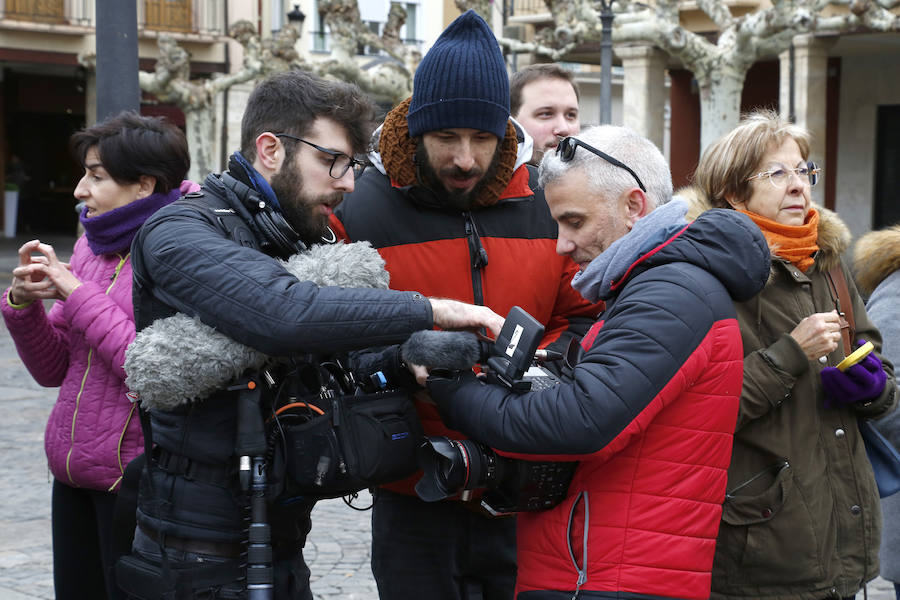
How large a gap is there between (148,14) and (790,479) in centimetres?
2773

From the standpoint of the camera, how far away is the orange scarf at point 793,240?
3.19 metres

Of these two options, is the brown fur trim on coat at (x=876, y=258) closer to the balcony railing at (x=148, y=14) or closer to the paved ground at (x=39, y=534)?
the paved ground at (x=39, y=534)

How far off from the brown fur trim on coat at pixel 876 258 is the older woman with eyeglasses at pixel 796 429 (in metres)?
0.64

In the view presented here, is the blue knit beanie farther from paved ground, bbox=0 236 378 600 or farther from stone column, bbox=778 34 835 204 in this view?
stone column, bbox=778 34 835 204

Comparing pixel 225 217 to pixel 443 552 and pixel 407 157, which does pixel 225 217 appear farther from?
pixel 443 552

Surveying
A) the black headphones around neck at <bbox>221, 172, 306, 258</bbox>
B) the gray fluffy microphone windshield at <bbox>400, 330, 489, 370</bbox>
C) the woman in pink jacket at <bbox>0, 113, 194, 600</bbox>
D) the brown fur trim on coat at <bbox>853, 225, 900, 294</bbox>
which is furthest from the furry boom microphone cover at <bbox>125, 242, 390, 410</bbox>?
the brown fur trim on coat at <bbox>853, 225, 900, 294</bbox>

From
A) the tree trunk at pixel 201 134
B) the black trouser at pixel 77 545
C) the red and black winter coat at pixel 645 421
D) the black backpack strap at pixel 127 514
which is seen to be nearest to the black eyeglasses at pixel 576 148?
the red and black winter coat at pixel 645 421

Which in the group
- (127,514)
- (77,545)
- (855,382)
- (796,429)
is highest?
(855,382)

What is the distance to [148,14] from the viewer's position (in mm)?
28375

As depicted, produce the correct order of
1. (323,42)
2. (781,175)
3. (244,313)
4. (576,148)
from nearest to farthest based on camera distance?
1. (244,313)
2. (576,148)
3. (781,175)
4. (323,42)

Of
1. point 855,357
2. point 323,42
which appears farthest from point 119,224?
point 323,42

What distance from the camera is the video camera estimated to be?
245 centimetres

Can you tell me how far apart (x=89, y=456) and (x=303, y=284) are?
57.5 inches

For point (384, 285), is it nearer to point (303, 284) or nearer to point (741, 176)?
point (303, 284)
